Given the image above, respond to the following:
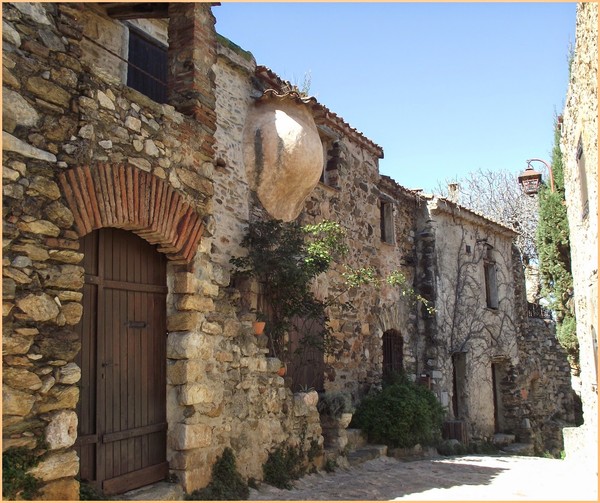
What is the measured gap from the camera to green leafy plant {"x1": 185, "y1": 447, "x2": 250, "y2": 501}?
561 cm

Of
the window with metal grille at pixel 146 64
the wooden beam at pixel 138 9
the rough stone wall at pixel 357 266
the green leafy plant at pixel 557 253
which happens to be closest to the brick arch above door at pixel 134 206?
the window with metal grille at pixel 146 64

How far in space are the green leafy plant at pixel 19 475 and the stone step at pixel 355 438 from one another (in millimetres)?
5587

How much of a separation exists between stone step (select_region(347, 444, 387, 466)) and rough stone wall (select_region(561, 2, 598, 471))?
2.91m

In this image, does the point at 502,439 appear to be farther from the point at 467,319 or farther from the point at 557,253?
the point at 557,253

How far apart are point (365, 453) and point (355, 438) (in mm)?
417

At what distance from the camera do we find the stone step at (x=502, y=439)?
13.4m

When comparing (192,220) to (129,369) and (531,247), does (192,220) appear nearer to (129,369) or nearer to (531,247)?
(129,369)

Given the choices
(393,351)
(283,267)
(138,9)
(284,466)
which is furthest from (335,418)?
(138,9)

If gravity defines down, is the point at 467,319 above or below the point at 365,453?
above

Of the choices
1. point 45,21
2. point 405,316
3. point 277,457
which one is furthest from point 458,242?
point 45,21

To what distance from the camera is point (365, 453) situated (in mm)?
8781

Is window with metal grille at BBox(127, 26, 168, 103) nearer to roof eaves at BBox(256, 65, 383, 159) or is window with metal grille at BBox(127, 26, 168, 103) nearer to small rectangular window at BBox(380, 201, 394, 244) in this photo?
roof eaves at BBox(256, 65, 383, 159)

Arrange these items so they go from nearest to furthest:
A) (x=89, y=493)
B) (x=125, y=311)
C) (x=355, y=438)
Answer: (x=89, y=493) < (x=125, y=311) < (x=355, y=438)

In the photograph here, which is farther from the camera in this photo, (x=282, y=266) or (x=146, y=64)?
(x=282, y=266)
